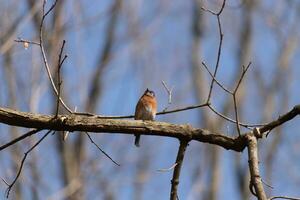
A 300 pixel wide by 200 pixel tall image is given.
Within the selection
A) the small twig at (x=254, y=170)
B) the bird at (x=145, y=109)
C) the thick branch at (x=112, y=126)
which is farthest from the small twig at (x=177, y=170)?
the bird at (x=145, y=109)

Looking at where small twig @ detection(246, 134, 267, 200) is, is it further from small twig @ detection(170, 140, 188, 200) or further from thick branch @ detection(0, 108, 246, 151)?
small twig @ detection(170, 140, 188, 200)

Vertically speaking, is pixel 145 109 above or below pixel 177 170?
above

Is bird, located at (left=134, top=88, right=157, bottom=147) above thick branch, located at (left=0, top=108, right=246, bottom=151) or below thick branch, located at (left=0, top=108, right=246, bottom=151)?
above

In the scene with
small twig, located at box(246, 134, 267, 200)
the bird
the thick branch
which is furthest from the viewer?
the bird

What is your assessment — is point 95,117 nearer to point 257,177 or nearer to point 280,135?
point 257,177

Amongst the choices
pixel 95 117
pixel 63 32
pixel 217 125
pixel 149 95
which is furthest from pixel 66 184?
pixel 95 117

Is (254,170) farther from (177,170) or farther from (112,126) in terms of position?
(112,126)

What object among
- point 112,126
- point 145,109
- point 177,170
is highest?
point 145,109

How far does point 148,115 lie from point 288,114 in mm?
1655

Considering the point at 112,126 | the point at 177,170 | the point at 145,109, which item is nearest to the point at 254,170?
the point at 177,170

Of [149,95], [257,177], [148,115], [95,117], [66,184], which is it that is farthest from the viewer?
[66,184]

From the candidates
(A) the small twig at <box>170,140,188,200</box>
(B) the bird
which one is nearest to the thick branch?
(A) the small twig at <box>170,140,188,200</box>

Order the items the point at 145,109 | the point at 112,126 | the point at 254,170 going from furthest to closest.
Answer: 1. the point at 145,109
2. the point at 112,126
3. the point at 254,170

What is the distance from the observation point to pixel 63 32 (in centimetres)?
956
